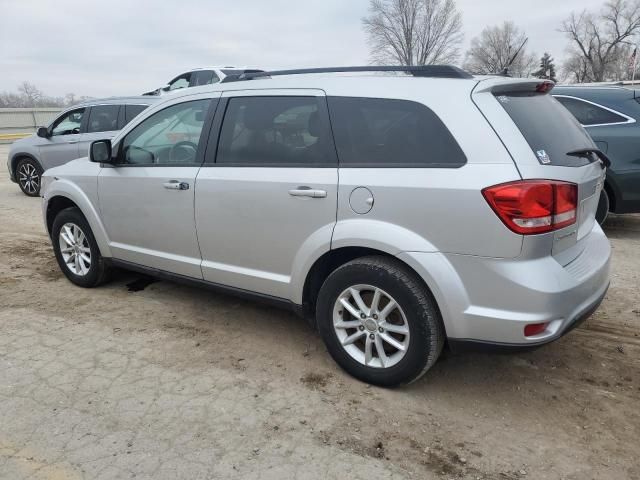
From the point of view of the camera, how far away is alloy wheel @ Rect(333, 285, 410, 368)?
2998mm

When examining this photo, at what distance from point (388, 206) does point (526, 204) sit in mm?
701

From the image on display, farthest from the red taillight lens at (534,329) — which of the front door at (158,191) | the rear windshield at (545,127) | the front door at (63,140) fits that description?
the front door at (63,140)

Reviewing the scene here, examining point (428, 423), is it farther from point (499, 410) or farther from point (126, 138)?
point (126, 138)

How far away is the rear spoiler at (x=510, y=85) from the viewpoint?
2.84 meters

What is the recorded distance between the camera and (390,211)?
9.46 feet

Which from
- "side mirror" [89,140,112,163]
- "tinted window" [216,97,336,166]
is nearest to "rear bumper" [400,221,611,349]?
"tinted window" [216,97,336,166]

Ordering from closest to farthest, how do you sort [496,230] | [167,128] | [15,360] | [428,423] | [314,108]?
[496,230] < [428,423] < [314,108] < [15,360] < [167,128]

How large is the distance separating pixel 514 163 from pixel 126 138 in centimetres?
309

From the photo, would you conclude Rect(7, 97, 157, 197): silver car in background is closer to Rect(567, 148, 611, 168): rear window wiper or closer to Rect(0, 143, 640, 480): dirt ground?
Rect(0, 143, 640, 480): dirt ground

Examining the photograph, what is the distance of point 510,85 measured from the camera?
295 centimetres

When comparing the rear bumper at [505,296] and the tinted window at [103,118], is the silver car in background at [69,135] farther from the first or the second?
the rear bumper at [505,296]

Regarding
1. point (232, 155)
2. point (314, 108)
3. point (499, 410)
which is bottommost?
point (499, 410)

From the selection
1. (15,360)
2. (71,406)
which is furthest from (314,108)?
(15,360)

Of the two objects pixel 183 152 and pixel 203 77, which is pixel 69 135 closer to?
pixel 203 77
